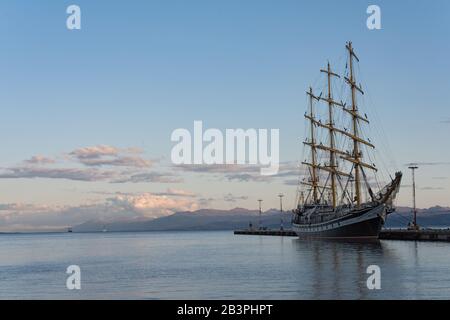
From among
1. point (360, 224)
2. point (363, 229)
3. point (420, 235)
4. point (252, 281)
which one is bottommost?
point (252, 281)

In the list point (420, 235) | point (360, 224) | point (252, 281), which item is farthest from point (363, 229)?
point (252, 281)

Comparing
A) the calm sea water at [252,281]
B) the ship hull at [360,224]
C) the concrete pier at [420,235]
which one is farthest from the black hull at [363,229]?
the calm sea water at [252,281]

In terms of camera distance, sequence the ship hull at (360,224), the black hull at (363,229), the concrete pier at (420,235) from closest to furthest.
A: the concrete pier at (420,235), the ship hull at (360,224), the black hull at (363,229)

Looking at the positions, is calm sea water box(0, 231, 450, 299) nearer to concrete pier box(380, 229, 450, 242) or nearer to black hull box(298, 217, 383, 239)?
concrete pier box(380, 229, 450, 242)

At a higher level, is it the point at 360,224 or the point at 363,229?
the point at 360,224

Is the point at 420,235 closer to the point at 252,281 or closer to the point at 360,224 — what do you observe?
the point at 360,224

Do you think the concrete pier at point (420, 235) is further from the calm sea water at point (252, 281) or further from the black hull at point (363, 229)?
the calm sea water at point (252, 281)

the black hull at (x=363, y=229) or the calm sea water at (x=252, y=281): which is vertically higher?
the black hull at (x=363, y=229)

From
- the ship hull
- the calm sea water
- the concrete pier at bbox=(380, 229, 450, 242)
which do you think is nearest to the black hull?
the ship hull

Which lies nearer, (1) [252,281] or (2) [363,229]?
(1) [252,281]

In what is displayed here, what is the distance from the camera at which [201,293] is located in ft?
149
